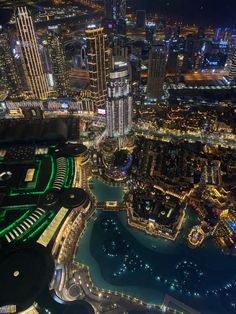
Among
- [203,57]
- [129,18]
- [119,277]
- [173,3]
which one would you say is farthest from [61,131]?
[173,3]

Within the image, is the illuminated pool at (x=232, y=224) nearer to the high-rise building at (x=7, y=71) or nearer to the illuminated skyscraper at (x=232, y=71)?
the illuminated skyscraper at (x=232, y=71)

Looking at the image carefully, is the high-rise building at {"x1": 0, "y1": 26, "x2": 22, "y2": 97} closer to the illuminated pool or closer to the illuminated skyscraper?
the illuminated pool

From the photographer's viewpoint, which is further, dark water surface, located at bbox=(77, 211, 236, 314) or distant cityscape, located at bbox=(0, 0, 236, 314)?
dark water surface, located at bbox=(77, 211, 236, 314)

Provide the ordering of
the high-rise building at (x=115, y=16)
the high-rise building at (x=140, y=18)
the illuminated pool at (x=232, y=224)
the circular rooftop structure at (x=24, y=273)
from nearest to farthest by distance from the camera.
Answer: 1. the circular rooftop structure at (x=24, y=273)
2. the illuminated pool at (x=232, y=224)
3. the high-rise building at (x=115, y=16)
4. the high-rise building at (x=140, y=18)

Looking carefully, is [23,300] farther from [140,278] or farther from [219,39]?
[219,39]

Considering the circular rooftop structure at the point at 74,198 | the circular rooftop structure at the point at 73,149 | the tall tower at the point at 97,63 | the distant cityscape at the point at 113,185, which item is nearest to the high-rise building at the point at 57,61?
the distant cityscape at the point at 113,185

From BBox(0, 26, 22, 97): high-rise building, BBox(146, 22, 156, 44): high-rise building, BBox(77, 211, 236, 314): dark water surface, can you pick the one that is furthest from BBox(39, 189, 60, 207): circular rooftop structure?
BBox(146, 22, 156, 44): high-rise building

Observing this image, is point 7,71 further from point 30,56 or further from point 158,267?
point 158,267
